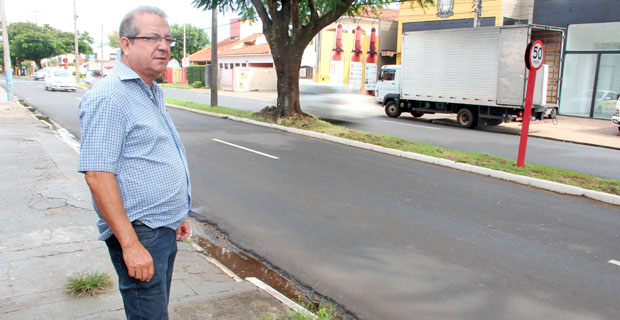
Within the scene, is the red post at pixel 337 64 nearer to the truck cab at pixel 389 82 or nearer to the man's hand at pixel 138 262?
the truck cab at pixel 389 82

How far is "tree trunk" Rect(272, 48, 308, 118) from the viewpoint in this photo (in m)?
16.4

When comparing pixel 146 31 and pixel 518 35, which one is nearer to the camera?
pixel 146 31

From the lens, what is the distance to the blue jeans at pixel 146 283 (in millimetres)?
2232

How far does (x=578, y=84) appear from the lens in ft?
71.8

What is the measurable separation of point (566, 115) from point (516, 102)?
7252mm

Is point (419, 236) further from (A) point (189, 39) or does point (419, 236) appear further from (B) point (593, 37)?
(A) point (189, 39)

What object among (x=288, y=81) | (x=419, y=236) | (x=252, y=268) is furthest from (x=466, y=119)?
(x=252, y=268)

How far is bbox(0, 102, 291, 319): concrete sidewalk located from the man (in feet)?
4.08

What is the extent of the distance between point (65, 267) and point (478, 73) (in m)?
16.6

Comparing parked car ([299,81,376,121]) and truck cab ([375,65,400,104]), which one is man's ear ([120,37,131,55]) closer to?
parked car ([299,81,376,121])

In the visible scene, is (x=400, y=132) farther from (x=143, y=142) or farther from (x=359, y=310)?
(x=143, y=142)

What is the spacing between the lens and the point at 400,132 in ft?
52.4

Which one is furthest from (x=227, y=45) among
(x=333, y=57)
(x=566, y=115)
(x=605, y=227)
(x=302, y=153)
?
(x=605, y=227)

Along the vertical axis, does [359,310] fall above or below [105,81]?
below
